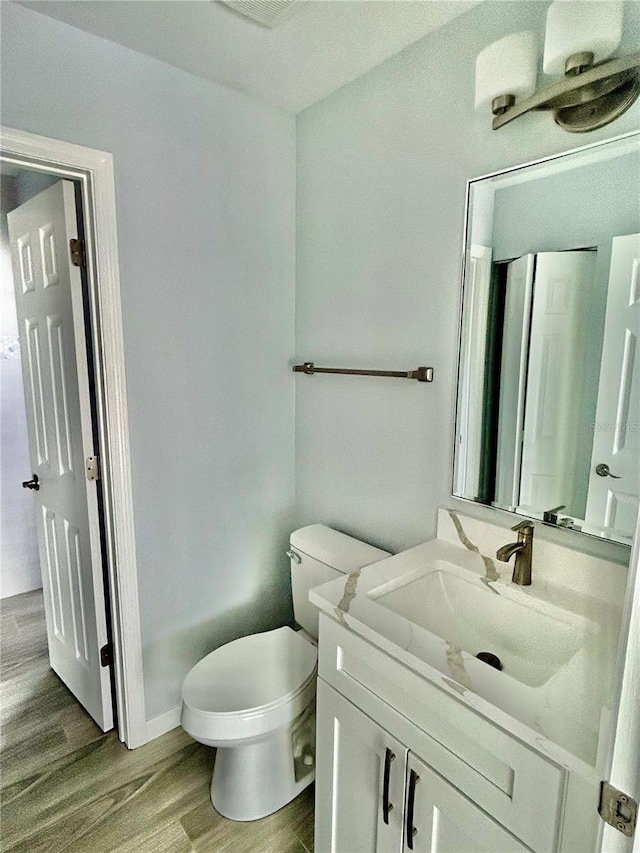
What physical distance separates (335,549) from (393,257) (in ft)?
3.39

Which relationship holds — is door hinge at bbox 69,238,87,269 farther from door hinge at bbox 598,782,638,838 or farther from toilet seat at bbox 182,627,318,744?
door hinge at bbox 598,782,638,838

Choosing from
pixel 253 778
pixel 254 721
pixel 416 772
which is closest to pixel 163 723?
pixel 253 778

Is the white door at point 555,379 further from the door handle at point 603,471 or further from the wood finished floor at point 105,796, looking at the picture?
the wood finished floor at point 105,796

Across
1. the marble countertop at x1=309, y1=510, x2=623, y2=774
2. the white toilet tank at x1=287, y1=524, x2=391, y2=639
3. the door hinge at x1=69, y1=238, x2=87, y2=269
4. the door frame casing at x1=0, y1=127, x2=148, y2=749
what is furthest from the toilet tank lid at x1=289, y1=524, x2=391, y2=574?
the door hinge at x1=69, y1=238, x2=87, y2=269

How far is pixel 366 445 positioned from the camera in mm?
1804

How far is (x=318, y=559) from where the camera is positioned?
5.79ft

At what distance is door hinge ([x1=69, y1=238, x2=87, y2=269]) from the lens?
1.63 metres

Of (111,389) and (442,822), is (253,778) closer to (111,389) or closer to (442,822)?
(442,822)

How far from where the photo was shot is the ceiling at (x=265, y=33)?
1.33 metres

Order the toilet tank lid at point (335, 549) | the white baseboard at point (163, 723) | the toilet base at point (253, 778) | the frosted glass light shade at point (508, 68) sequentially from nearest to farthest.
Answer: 1. the frosted glass light shade at point (508, 68)
2. the toilet base at point (253, 778)
3. the toilet tank lid at point (335, 549)
4. the white baseboard at point (163, 723)

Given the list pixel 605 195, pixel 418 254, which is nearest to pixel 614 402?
pixel 605 195

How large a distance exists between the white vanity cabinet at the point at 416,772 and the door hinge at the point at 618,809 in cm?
19

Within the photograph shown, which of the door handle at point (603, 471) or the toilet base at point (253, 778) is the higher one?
the door handle at point (603, 471)

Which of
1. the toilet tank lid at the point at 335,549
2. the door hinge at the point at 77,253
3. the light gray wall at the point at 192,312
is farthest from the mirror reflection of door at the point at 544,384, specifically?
the door hinge at the point at 77,253
